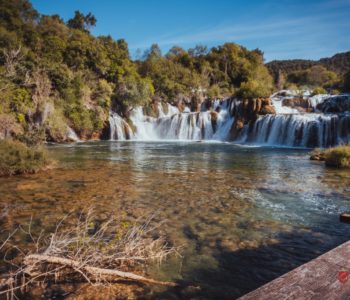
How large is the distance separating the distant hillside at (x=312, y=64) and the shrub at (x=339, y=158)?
281 feet

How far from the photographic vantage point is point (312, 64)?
101125 mm

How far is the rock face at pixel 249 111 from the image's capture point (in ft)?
106

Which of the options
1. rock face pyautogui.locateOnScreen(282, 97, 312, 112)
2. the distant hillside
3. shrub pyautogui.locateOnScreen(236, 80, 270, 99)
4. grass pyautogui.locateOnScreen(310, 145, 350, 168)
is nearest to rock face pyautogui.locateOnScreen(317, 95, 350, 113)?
rock face pyautogui.locateOnScreen(282, 97, 312, 112)

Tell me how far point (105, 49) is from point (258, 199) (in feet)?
131

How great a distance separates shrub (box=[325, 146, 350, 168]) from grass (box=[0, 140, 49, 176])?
41.2 feet

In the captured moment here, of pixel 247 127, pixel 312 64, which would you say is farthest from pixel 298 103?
pixel 312 64

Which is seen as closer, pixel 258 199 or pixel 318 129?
pixel 258 199

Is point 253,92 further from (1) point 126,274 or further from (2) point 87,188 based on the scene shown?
(1) point 126,274

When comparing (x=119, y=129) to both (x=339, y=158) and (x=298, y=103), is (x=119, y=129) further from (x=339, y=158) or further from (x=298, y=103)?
(x=339, y=158)

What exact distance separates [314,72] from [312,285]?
79017 millimetres

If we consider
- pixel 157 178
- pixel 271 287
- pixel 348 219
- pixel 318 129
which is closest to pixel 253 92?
pixel 318 129

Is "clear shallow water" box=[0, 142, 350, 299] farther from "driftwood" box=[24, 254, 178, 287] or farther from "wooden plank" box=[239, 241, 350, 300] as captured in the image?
"wooden plank" box=[239, 241, 350, 300]

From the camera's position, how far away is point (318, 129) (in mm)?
25203

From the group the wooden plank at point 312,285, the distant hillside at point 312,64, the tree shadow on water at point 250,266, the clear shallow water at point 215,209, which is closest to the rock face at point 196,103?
the clear shallow water at point 215,209
